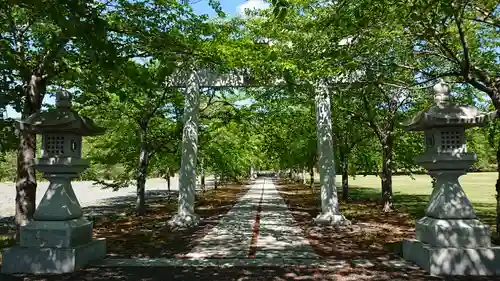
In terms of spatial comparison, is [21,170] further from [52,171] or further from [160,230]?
[160,230]

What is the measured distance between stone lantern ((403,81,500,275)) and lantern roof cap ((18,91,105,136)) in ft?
20.5

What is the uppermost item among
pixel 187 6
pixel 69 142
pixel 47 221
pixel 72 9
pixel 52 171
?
pixel 187 6

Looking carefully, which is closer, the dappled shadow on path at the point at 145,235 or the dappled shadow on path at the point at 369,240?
the dappled shadow on path at the point at 369,240

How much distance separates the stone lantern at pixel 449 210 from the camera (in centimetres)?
623

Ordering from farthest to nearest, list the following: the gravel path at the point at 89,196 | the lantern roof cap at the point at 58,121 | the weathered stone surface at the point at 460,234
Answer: the gravel path at the point at 89,196
the lantern roof cap at the point at 58,121
the weathered stone surface at the point at 460,234

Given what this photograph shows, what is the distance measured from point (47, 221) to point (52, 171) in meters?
0.90

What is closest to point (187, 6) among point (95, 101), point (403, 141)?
point (95, 101)

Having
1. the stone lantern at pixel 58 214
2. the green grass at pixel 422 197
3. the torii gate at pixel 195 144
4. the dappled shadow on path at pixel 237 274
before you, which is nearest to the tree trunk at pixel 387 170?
the green grass at pixel 422 197

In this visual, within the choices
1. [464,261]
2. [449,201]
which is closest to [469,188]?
[449,201]

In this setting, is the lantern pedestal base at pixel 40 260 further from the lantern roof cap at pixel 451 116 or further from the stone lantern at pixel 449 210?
the lantern roof cap at pixel 451 116

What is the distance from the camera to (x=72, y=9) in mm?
3318

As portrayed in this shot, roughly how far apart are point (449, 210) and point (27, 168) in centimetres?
859

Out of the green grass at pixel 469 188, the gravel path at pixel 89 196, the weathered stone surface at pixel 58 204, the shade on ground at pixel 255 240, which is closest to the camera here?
the weathered stone surface at pixel 58 204

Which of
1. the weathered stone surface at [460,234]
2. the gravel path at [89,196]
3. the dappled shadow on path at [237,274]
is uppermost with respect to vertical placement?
the weathered stone surface at [460,234]
